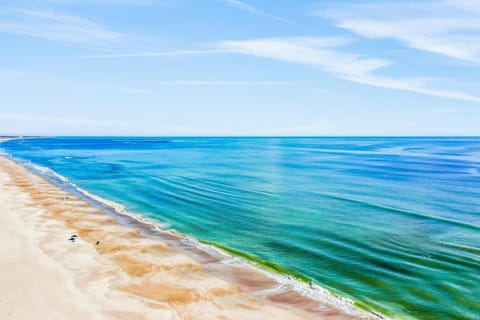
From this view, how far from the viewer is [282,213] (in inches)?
1416

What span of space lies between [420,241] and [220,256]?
14.4 meters

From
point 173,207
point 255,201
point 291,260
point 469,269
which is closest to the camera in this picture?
point 469,269

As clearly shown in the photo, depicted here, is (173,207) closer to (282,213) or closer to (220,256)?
(282,213)

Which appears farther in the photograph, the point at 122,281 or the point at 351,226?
the point at 351,226

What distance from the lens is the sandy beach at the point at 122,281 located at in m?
16.7

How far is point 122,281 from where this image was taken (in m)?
19.8

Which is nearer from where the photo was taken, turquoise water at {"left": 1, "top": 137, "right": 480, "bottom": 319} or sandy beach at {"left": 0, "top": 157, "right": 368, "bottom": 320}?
sandy beach at {"left": 0, "top": 157, "right": 368, "bottom": 320}

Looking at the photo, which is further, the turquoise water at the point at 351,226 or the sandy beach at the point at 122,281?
the turquoise water at the point at 351,226

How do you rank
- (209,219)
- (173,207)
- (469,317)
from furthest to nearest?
(173,207), (209,219), (469,317)

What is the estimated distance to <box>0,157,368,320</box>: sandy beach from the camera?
16.7 meters

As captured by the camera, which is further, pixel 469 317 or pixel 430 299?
pixel 430 299

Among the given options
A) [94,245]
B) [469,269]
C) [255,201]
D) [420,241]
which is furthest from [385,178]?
[94,245]

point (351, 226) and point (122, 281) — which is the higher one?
point (351, 226)

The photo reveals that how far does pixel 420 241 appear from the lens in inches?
1064
